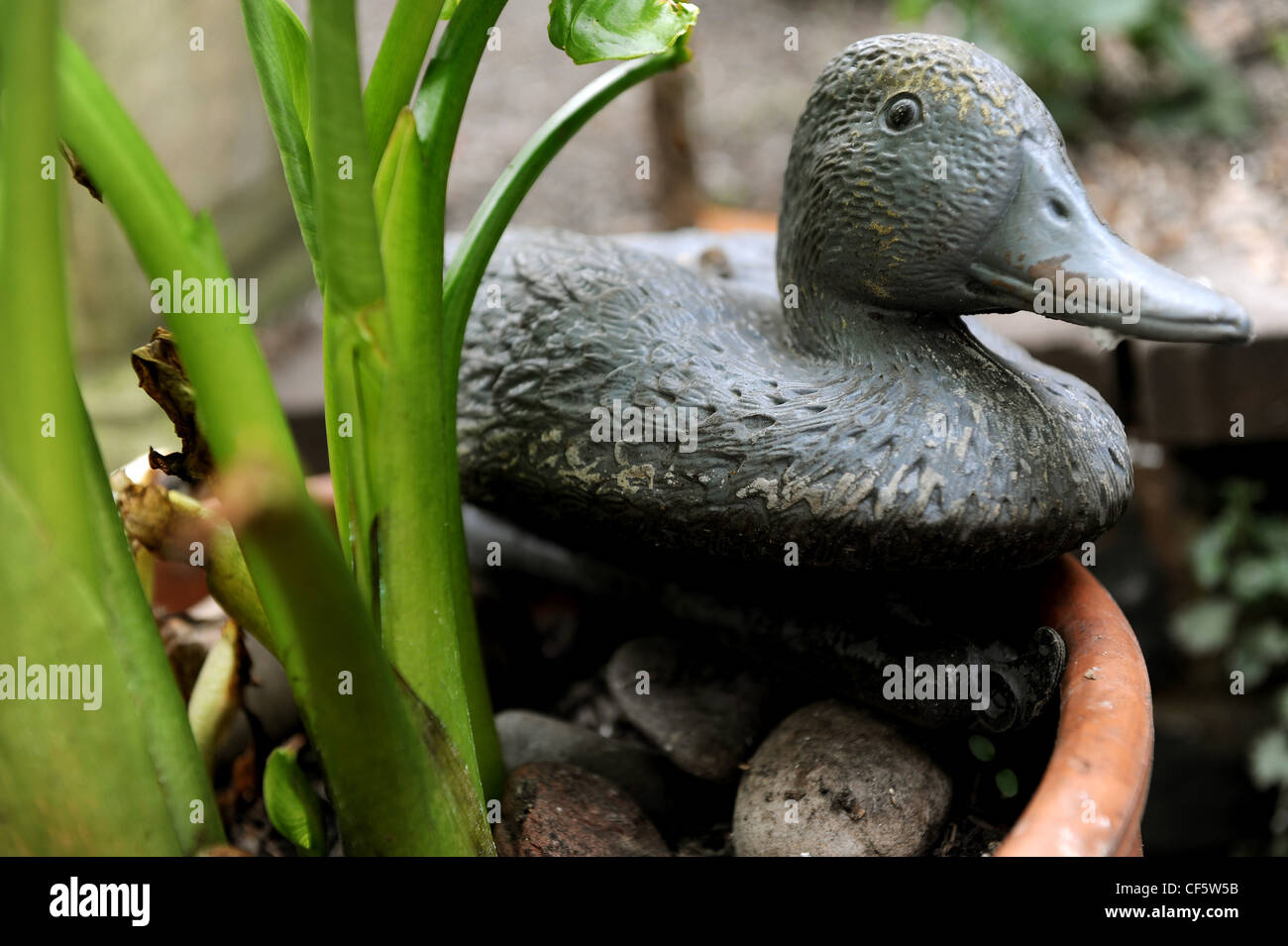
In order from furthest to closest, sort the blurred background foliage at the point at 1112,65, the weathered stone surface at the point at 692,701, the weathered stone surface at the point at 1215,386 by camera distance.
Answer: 1. the blurred background foliage at the point at 1112,65
2. the weathered stone surface at the point at 1215,386
3. the weathered stone surface at the point at 692,701

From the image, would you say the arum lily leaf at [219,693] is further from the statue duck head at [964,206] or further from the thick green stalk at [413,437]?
the statue duck head at [964,206]

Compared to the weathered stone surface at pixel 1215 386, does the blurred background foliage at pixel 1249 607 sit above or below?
below

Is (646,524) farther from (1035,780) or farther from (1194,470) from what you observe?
(1194,470)

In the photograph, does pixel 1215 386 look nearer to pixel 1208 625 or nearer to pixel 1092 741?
pixel 1208 625

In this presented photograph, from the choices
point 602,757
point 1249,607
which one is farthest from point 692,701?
point 1249,607

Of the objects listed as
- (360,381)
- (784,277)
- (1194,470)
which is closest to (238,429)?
(360,381)

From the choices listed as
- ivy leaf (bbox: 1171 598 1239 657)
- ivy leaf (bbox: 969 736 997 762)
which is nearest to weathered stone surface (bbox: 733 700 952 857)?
ivy leaf (bbox: 969 736 997 762)

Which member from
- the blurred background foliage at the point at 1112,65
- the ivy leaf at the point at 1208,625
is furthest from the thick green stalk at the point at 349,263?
the blurred background foliage at the point at 1112,65
